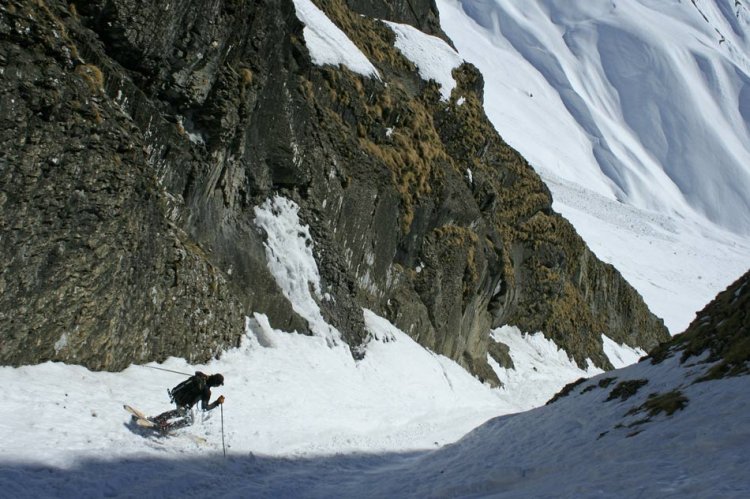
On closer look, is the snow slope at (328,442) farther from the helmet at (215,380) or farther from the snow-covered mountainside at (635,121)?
the snow-covered mountainside at (635,121)

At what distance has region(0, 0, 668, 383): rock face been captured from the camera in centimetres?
1129

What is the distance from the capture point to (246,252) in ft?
60.4

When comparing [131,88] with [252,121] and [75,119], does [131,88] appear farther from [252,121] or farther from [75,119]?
[252,121]

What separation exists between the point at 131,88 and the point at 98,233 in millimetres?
4096

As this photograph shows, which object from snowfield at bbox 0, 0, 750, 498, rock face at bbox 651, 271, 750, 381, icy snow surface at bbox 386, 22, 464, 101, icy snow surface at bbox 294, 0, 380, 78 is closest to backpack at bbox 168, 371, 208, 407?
snowfield at bbox 0, 0, 750, 498

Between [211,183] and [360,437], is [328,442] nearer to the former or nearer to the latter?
[360,437]

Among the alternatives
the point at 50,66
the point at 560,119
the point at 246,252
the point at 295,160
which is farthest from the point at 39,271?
the point at 560,119

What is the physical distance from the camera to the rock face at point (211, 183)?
11.3 metres

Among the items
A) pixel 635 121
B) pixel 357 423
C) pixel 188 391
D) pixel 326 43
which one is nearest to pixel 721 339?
pixel 357 423

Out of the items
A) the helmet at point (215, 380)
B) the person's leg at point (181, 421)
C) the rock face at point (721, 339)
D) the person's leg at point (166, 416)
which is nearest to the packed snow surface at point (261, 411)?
the person's leg at point (181, 421)

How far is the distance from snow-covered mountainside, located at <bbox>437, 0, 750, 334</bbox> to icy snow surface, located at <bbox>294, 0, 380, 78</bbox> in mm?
51544

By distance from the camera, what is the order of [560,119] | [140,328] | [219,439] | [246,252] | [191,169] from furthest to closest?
[560,119] → [246,252] → [191,169] → [140,328] → [219,439]

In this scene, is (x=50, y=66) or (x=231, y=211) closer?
(x=50, y=66)

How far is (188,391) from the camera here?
38.4ft
